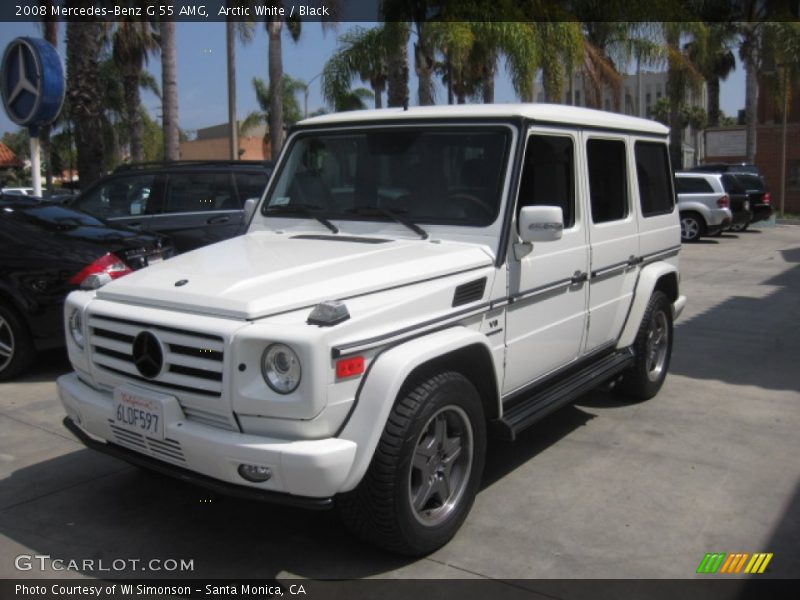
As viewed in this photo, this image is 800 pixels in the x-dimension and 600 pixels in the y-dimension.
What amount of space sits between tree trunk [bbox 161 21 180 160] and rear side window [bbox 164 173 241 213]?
31.9 feet

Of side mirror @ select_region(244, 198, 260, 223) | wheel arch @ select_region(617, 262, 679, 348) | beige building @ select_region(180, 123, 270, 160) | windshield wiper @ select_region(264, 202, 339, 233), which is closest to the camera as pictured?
windshield wiper @ select_region(264, 202, 339, 233)

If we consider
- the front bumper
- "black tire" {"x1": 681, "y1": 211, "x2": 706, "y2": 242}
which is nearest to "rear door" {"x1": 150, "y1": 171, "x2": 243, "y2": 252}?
the front bumper

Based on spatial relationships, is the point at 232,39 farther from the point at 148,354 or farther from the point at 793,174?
the point at 793,174

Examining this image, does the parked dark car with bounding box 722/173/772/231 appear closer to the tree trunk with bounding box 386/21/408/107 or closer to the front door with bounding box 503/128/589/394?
the tree trunk with bounding box 386/21/408/107

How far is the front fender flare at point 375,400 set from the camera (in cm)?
316

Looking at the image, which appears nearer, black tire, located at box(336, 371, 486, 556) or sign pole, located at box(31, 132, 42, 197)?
black tire, located at box(336, 371, 486, 556)

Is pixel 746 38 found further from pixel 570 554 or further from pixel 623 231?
pixel 570 554

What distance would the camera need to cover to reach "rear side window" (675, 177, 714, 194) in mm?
19359

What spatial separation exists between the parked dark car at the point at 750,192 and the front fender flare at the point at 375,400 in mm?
18415

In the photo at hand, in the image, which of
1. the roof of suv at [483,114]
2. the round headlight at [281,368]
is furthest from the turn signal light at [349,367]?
the roof of suv at [483,114]

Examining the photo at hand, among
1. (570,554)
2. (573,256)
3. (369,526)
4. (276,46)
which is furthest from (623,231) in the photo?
(276,46)

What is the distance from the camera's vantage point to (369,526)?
3443mm

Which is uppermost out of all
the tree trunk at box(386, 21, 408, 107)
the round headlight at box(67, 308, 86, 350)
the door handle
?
the tree trunk at box(386, 21, 408, 107)

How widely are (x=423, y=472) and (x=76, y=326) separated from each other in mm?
1859
